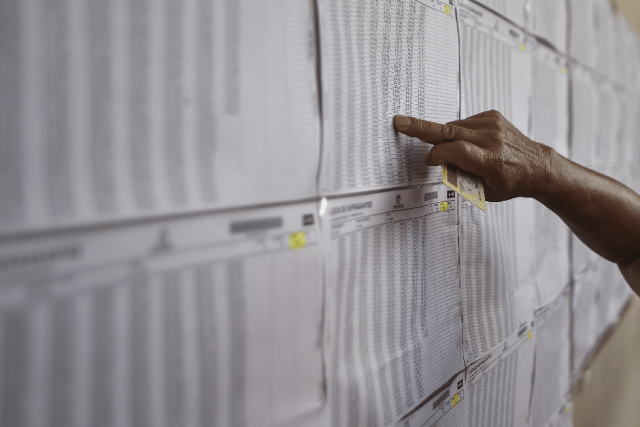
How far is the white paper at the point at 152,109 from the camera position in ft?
0.91

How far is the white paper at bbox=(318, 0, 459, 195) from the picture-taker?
49 centimetres

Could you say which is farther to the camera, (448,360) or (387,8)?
(448,360)

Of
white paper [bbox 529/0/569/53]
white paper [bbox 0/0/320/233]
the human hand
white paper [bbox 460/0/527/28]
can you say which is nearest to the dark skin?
the human hand

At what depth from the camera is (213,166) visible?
382 mm

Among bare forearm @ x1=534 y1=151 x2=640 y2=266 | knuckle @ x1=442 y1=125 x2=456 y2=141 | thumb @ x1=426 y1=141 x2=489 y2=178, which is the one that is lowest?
bare forearm @ x1=534 y1=151 x2=640 y2=266

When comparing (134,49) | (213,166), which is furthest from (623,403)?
(134,49)

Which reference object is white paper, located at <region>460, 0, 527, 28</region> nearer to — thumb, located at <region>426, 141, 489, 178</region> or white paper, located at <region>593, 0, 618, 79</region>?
thumb, located at <region>426, 141, 489, 178</region>

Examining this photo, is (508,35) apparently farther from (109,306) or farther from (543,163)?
(109,306)

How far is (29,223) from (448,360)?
67cm

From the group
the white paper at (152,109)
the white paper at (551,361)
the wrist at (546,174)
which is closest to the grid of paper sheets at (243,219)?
the white paper at (152,109)

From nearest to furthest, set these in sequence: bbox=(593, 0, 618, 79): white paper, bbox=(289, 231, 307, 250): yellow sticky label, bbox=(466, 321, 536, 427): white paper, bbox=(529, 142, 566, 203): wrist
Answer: bbox=(289, 231, 307, 250): yellow sticky label
bbox=(529, 142, 566, 203): wrist
bbox=(466, 321, 536, 427): white paper
bbox=(593, 0, 618, 79): white paper

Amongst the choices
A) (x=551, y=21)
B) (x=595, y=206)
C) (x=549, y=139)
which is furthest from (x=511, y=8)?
(x=595, y=206)

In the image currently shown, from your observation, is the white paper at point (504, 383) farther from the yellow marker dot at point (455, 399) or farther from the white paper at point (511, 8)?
the white paper at point (511, 8)

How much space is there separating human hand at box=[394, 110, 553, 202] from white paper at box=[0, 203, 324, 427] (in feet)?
0.74
